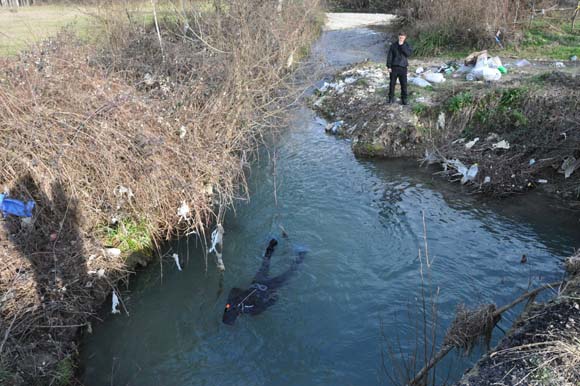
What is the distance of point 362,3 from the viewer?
3173cm

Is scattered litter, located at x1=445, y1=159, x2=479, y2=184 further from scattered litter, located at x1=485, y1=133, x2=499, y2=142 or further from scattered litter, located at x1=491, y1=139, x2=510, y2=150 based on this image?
scattered litter, located at x1=485, y1=133, x2=499, y2=142

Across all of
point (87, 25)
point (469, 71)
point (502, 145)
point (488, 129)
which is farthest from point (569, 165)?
point (87, 25)

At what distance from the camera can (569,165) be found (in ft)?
27.8

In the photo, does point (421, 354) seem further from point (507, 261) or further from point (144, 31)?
point (144, 31)

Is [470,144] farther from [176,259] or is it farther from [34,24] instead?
[34,24]

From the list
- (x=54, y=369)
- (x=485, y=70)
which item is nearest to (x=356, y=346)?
(x=54, y=369)

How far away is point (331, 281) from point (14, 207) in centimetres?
442

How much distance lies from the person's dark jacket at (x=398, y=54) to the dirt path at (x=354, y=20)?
14.5 metres

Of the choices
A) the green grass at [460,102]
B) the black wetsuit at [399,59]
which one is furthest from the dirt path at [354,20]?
the green grass at [460,102]

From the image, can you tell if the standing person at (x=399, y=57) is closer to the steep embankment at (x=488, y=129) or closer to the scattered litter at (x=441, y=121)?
the steep embankment at (x=488, y=129)

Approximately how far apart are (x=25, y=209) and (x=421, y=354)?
5323mm

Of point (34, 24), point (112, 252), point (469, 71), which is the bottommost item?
point (112, 252)

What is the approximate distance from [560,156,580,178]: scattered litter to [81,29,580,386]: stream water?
0.80 metres

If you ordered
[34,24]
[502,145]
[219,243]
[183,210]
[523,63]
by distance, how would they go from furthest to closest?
[34,24] < [523,63] < [502,145] < [219,243] < [183,210]
